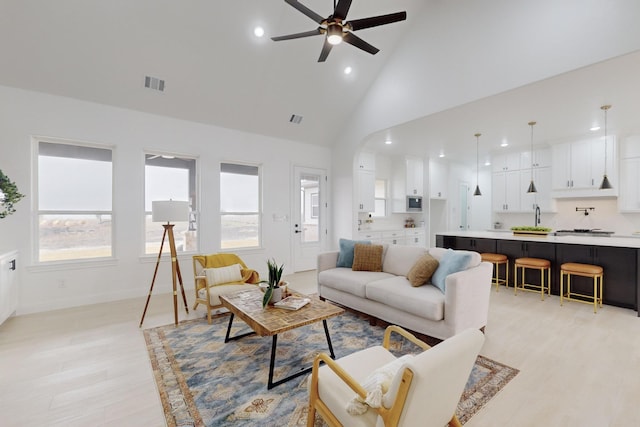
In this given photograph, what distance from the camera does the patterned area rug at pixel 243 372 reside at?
1.85 meters

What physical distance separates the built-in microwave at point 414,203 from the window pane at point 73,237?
652 centimetres

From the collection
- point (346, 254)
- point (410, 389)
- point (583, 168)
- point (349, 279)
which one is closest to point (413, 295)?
point (349, 279)

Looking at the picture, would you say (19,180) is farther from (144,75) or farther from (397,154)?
(397,154)

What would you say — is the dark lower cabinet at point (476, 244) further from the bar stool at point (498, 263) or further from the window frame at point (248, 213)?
the window frame at point (248, 213)

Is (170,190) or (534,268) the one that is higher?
(170,190)

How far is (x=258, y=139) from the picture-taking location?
18.5 feet

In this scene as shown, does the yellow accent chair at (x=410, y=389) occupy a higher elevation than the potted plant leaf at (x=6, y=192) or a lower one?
lower

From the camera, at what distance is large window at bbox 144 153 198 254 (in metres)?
4.60

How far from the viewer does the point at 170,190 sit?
15.8 ft

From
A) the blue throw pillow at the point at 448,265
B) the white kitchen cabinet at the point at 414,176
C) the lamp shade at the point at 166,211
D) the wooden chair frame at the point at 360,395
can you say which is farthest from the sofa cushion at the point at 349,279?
the white kitchen cabinet at the point at 414,176

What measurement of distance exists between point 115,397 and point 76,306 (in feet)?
8.84

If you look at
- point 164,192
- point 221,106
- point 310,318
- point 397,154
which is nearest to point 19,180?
point 164,192

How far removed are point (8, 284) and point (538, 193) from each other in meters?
9.37

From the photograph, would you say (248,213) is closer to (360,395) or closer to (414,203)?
(414,203)
